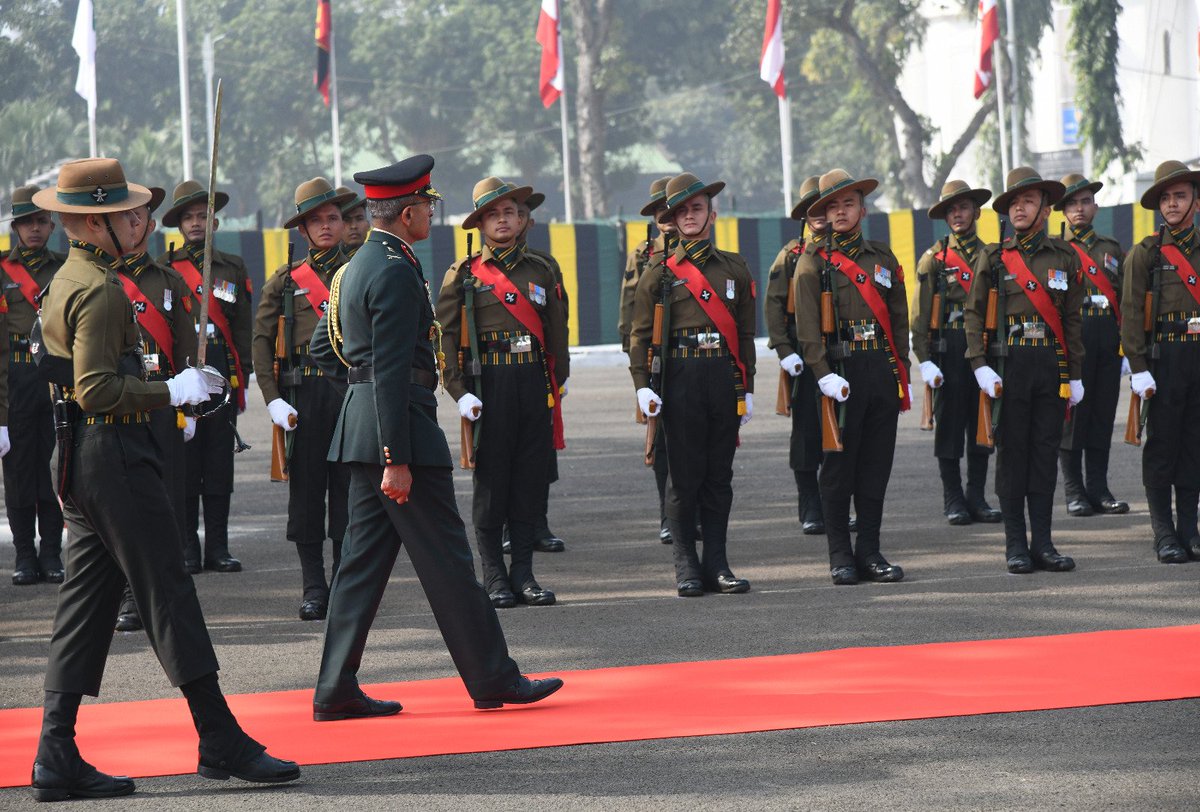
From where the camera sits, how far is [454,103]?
7044 centimetres

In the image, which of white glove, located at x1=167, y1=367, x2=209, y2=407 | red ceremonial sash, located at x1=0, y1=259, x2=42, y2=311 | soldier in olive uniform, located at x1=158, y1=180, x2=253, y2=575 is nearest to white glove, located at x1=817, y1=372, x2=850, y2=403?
soldier in olive uniform, located at x1=158, y1=180, x2=253, y2=575

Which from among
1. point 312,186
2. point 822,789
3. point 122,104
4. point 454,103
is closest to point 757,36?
point 454,103

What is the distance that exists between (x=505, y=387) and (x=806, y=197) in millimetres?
3087

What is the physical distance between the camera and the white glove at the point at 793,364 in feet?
32.7

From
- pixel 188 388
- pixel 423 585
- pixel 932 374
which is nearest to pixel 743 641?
pixel 423 585

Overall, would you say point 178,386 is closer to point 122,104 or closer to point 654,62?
point 654,62

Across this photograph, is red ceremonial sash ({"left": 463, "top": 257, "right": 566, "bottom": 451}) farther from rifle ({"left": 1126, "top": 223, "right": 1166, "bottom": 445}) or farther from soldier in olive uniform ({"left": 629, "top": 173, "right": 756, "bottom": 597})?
rifle ({"left": 1126, "top": 223, "right": 1166, "bottom": 445})

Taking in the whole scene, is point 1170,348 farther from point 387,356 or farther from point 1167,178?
point 387,356

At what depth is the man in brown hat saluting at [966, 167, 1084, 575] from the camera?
30.2 feet

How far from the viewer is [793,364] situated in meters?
10.0

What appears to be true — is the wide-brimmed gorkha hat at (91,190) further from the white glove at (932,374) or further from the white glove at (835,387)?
the white glove at (932,374)

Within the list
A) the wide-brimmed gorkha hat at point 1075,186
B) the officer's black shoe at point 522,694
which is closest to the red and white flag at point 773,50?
the wide-brimmed gorkha hat at point 1075,186

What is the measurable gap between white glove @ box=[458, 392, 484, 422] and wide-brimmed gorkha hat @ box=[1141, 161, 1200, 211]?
3763mm

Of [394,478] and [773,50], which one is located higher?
[773,50]
